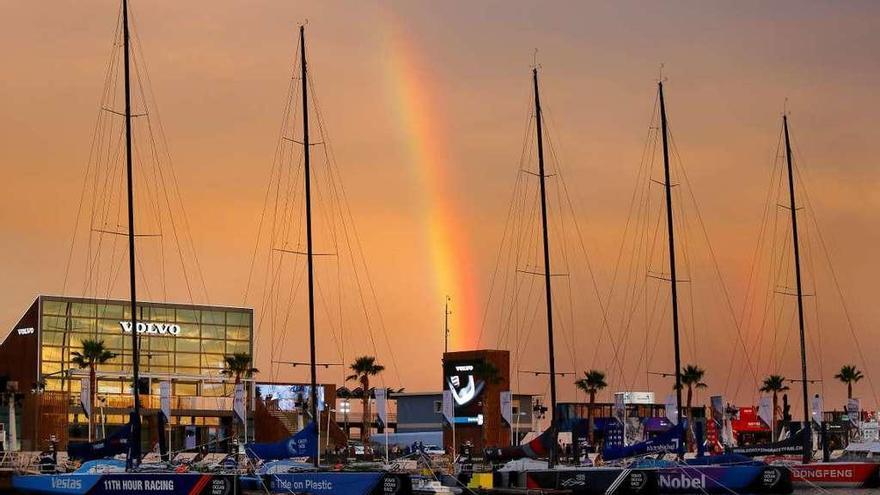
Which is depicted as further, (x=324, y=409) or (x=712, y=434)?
(x=324, y=409)

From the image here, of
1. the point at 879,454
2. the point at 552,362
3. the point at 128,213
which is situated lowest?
the point at 879,454

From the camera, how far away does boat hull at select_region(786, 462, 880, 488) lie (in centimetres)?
7200

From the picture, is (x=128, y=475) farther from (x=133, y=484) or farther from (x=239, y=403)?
(x=239, y=403)

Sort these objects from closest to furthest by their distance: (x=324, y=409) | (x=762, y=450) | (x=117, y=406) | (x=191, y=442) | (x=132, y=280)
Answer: (x=132, y=280)
(x=762, y=450)
(x=191, y=442)
(x=117, y=406)
(x=324, y=409)

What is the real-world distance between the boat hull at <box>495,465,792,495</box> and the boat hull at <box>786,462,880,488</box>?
882cm

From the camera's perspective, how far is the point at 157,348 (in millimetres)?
135375

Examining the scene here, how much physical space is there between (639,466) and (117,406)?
74.6m

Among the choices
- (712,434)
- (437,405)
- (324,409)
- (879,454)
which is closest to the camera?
(879,454)

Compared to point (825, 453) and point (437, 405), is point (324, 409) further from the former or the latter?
point (825, 453)

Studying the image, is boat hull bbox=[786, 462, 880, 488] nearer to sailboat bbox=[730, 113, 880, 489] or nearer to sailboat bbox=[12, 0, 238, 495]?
sailboat bbox=[730, 113, 880, 489]

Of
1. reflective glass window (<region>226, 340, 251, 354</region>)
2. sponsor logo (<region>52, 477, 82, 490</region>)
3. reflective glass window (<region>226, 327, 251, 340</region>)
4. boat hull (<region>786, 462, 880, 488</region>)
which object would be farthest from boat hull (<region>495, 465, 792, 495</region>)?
reflective glass window (<region>226, 327, 251, 340</region>)

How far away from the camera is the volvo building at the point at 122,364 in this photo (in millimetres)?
121688

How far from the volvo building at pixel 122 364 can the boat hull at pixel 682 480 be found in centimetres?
5998

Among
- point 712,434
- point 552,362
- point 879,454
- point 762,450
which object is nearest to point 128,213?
point 552,362
